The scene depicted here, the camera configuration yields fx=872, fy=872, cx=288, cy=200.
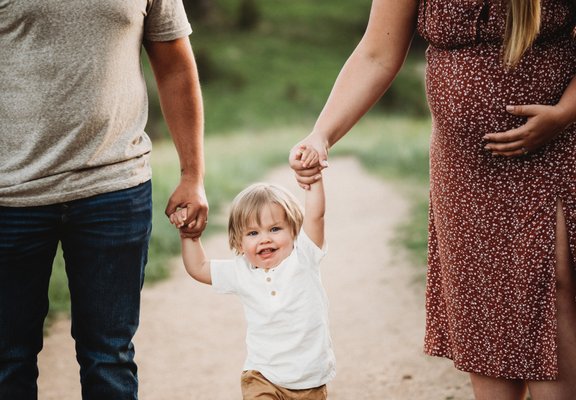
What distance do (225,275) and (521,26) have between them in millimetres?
1300

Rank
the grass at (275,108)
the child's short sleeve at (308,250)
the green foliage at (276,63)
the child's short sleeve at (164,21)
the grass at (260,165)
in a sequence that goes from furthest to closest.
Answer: the green foliage at (276,63) < the grass at (275,108) < the grass at (260,165) < the child's short sleeve at (308,250) < the child's short sleeve at (164,21)

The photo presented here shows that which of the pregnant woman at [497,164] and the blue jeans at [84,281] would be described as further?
the blue jeans at [84,281]

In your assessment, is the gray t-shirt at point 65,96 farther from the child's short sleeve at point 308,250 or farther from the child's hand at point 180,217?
the child's short sleeve at point 308,250

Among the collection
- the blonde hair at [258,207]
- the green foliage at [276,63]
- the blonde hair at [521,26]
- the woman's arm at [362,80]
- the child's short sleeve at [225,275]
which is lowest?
the green foliage at [276,63]

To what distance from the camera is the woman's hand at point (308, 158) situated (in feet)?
8.81

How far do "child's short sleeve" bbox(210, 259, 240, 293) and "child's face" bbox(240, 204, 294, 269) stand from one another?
91 mm

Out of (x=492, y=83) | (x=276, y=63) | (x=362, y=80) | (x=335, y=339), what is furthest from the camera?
(x=276, y=63)

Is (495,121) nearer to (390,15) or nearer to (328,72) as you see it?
(390,15)

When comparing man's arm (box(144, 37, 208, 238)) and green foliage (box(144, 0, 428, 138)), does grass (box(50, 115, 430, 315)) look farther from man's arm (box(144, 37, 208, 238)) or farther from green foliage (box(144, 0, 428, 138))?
man's arm (box(144, 37, 208, 238))

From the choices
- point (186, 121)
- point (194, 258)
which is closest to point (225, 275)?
point (194, 258)

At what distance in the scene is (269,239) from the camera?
2.92 meters

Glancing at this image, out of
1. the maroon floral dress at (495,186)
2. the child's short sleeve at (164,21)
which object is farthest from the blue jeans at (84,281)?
the maroon floral dress at (495,186)

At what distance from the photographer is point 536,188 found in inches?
98.4

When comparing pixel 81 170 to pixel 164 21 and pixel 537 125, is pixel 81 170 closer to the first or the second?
pixel 164 21
